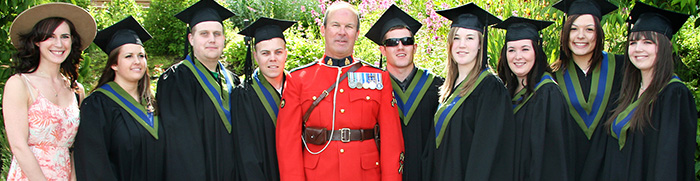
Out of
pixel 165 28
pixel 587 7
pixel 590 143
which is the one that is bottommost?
pixel 590 143

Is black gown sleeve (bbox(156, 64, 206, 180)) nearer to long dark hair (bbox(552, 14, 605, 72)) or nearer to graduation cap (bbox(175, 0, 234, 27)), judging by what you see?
graduation cap (bbox(175, 0, 234, 27))

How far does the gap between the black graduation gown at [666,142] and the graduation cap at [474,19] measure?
1107 mm

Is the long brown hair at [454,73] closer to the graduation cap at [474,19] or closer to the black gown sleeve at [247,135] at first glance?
the graduation cap at [474,19]

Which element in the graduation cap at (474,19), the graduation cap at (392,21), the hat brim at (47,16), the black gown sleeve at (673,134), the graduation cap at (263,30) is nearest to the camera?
the black gown sleeve at (673,134)

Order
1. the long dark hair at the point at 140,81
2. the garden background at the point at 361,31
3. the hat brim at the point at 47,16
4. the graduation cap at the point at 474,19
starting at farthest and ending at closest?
1. the garden background at the point at 361,31
2. the long dark hair at the point at 140,81
3. the graduation cap at the point at 474,19
4. the hat brim at the point at 47,16

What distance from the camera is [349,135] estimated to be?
3.74 m

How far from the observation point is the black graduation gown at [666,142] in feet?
11.2

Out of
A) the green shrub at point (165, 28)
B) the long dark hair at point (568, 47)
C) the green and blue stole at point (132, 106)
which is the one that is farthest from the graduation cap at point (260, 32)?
the green shrub at point (165, 28)

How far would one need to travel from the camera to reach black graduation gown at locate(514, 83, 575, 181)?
11.7 ft

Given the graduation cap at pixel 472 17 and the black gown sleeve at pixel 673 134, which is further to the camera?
the graduation cap at pixel 472 17

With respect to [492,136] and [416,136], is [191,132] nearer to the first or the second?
[416,136]

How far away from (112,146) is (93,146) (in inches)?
6.1

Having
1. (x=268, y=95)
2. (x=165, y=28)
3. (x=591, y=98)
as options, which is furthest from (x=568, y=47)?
(x=165, y=28)

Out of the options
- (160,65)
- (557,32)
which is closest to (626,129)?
(557,32)
